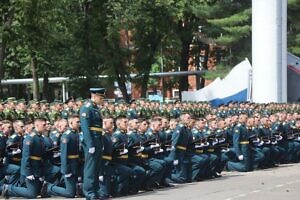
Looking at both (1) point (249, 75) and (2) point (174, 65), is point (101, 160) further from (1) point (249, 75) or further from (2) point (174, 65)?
(2) point (174, 65)

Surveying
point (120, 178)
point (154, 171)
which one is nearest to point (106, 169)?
point (120, 178)

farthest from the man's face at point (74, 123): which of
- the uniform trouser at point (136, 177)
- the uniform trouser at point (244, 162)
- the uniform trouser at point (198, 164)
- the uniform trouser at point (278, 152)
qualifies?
the uniform trouser at point (278, 152)

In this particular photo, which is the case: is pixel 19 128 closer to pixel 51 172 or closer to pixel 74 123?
pixel 51 172

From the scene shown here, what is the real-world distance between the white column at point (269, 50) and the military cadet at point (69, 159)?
23.8 metres

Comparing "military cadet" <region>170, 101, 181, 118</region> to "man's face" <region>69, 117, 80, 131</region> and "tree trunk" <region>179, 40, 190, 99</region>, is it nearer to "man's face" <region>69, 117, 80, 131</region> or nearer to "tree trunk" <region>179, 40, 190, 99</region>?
"man's face" <region>69, 117, 80, 131</region>

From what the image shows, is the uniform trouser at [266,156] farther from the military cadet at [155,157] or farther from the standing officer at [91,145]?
the standing officer at [91,145]

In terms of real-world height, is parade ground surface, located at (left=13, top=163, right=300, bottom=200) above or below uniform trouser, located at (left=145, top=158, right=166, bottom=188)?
below

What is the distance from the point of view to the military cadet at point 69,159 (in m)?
14.5

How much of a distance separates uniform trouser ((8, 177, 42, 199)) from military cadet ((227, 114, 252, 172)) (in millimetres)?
7379

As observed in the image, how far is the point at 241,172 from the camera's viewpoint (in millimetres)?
20703

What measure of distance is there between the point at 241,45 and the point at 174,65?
11927 millimetres

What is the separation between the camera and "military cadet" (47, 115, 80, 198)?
14500mm

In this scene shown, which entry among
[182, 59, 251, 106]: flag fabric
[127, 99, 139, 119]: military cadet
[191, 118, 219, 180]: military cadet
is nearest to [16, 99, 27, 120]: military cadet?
[127, 99, 139, 119]: military cadet

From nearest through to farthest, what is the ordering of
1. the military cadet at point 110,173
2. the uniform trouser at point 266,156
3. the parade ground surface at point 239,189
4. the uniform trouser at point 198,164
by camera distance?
the military cadet at point 110,173 < the parade ground surface at point 239,189 < the uniform trouser at point 198,164 < the uniform trouser at point 266,156
